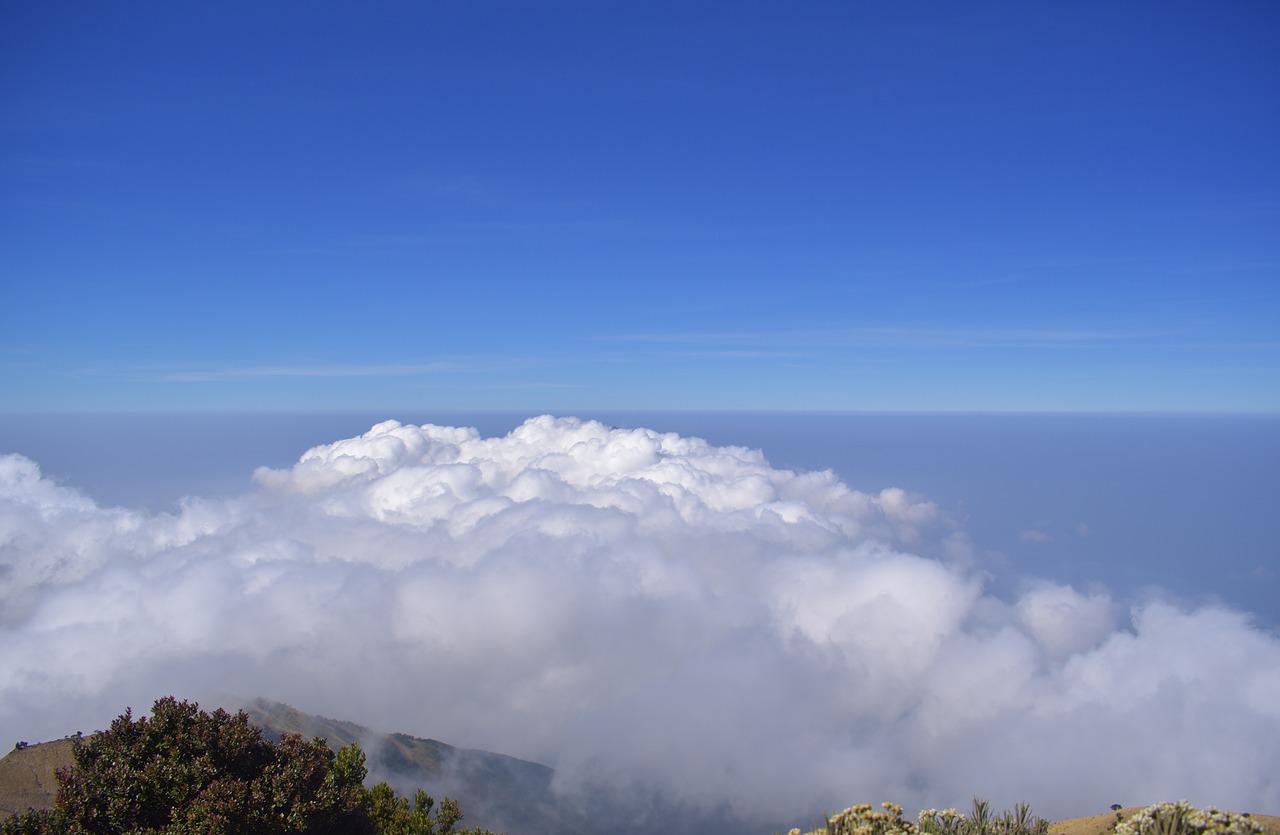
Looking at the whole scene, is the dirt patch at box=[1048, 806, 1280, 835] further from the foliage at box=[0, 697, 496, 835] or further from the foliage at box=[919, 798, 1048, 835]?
the foliage at box=[0, 697, 496, 835]

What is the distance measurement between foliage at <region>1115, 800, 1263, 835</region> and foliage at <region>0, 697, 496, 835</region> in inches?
678

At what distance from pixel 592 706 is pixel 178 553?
12795 cm

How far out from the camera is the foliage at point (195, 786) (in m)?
15.6

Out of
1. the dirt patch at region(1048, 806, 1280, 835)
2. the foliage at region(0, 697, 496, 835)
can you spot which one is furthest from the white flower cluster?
the foliage at region(0, 697, 496, 835)

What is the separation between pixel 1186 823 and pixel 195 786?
66.9 ft

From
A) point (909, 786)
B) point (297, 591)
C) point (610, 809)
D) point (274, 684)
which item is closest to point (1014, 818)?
point (610, 809)

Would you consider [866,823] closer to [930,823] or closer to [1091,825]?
[930,823]

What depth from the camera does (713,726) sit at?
149750 millimetres

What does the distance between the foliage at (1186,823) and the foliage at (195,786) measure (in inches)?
678

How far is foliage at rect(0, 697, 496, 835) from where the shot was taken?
1564cm

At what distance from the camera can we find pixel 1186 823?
11.1 meters

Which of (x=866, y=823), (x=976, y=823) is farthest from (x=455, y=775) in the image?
(x=866, y=823)

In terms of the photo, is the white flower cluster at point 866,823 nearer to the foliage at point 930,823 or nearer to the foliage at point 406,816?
the foliage at point 930,823

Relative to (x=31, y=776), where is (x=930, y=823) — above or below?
above
